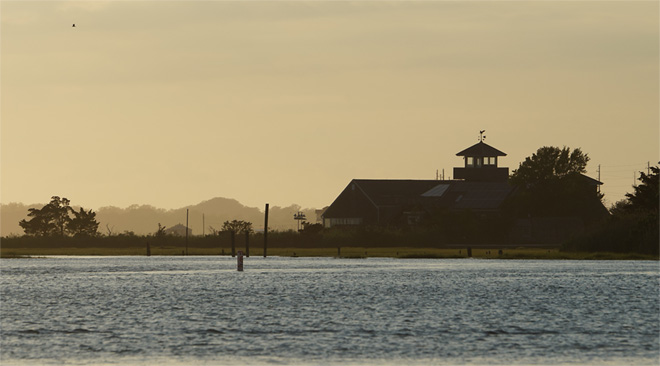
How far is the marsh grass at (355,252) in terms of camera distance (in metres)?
126

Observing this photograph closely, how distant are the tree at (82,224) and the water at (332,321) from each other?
115 m

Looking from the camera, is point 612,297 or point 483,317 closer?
point 483,317

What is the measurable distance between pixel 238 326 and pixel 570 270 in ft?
189

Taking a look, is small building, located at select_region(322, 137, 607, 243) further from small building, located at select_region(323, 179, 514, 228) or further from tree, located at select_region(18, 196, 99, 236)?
tree, located at select_region(18, 196, 99, 236)

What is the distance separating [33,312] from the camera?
49.6m

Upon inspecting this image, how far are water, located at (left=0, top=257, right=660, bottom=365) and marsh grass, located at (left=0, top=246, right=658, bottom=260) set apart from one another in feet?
152

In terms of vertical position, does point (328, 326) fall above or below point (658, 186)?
below

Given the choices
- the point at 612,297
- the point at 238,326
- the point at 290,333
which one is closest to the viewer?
the point at 290,333

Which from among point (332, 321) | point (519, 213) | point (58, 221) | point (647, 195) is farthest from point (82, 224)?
point (332, 321)

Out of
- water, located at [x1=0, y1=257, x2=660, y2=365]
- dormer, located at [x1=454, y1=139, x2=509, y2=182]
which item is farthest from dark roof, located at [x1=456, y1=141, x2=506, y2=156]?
water, located at [x1=0, y1=257, x2=660, y2=365]

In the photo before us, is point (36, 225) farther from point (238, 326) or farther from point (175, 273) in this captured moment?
point (238, 326)

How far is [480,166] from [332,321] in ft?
490

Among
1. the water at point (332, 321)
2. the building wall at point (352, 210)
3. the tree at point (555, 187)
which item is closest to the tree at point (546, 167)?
the tree at point (555, 187)

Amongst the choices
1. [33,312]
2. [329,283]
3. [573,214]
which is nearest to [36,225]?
[573,214]
